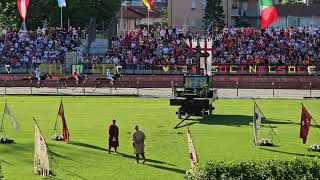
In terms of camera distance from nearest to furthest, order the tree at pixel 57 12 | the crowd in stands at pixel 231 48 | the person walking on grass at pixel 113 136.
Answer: the person walking on grass at pixel 113 136
the crowd in stands at pixel 231 48
the tree at pixel 57 12

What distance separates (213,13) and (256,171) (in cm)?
7693

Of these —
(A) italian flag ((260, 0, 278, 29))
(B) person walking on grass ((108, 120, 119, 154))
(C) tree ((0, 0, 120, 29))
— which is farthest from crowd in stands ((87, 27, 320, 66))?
(B) person walking on grass ((108, 120, 119, 154))

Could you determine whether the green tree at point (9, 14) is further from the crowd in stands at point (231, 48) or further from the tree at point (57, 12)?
the crowd in stands at point (231, 48)

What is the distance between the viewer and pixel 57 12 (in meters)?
→ 89.1

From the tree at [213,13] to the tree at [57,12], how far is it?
42.8 feet

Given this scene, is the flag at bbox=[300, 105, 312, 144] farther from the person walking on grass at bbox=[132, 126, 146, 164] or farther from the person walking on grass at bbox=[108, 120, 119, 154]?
the person walking on grass at bbox=[108, 120, 119, 154]

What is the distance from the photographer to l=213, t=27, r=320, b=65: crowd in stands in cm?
6762

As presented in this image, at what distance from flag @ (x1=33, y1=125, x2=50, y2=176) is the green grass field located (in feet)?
1.15

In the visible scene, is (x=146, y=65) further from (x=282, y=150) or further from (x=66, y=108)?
(x=282, y=150)

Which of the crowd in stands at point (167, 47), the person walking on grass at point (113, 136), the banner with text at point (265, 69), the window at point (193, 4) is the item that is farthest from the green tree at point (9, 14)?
the person walking on grass at point (113, 136)

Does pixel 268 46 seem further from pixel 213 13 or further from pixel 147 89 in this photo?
pixel 213 13

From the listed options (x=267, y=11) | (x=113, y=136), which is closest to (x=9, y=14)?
(x=267, y=11)

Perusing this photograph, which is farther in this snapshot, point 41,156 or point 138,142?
point 138,142

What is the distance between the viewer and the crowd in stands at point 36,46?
228 feet
